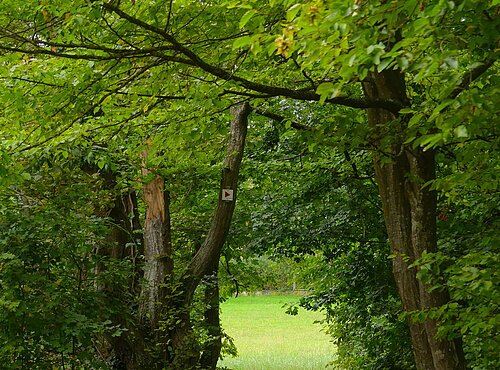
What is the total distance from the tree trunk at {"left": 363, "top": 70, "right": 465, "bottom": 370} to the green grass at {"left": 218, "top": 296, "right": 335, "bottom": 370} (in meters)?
7.42

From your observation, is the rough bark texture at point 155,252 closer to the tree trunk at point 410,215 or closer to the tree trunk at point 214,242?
the tree trunk at point 214,242

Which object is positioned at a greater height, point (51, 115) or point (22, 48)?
point (22, 48)

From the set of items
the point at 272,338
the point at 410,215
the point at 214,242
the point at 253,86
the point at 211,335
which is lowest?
the point at 272,338

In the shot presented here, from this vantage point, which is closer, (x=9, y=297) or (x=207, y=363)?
(x=9, y=297)

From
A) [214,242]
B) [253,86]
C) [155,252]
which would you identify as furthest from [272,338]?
[253,86]

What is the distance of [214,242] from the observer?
27.7ft

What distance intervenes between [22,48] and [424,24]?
9.69 ft

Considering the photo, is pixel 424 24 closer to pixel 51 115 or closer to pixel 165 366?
pixel 51 115

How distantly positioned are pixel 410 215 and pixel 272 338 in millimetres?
20736

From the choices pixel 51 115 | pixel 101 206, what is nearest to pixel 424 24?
pixel 51 115

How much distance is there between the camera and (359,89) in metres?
8.04

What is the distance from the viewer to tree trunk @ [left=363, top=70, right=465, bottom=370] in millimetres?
5098

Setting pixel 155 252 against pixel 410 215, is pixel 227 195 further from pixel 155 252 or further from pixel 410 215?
pixel 410 215

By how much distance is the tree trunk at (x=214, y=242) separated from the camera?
8367mm
